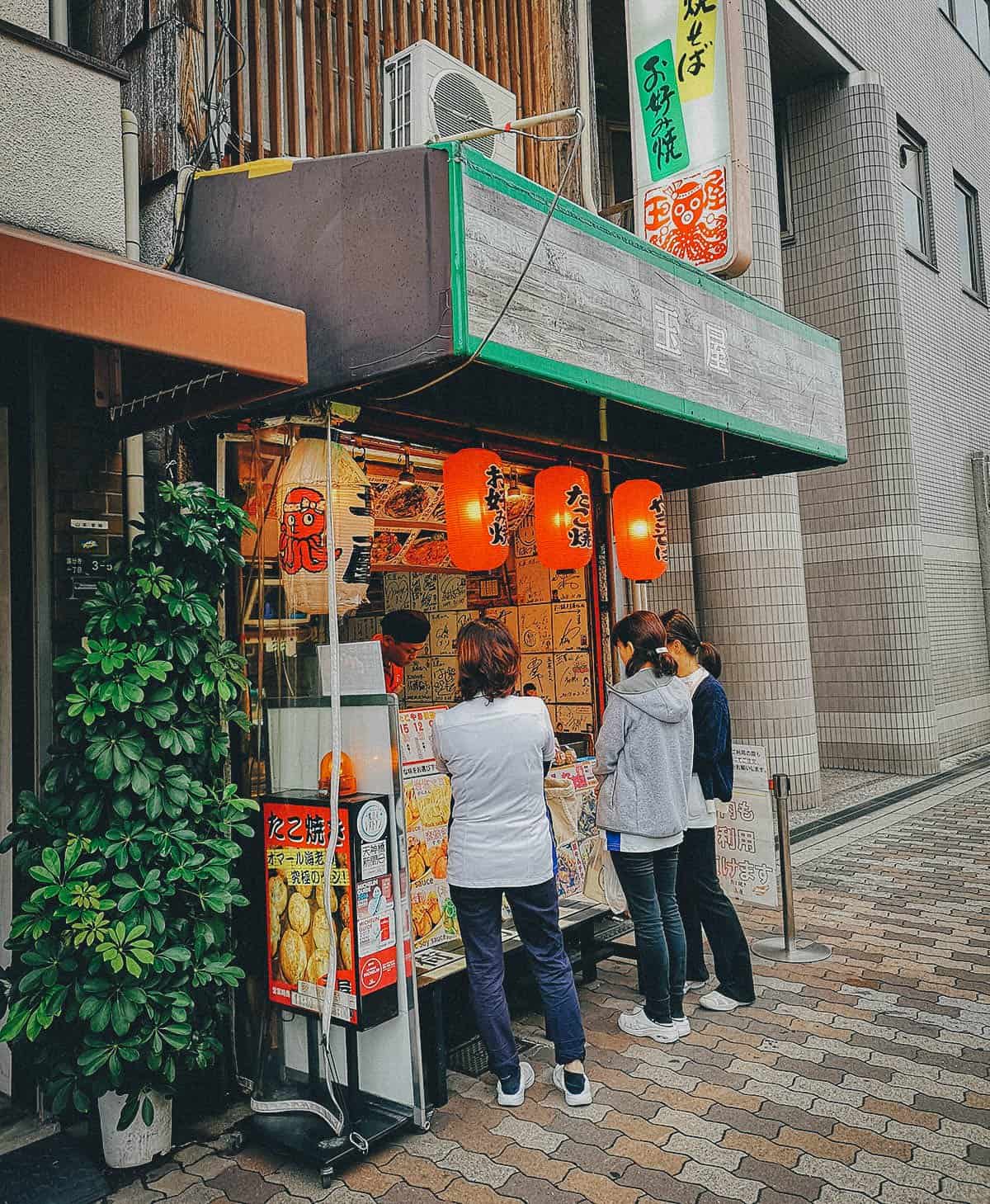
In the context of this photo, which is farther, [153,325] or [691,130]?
[691,130]

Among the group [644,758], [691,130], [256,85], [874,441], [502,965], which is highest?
[691,130]

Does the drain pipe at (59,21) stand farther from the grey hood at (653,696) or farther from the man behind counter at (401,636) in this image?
the grey hood at (653,696)

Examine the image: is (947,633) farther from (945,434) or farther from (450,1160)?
(450,1160)

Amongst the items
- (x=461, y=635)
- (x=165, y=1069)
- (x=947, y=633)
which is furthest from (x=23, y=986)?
(x=947, y=633)

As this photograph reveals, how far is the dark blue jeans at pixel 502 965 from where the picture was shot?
4059 mm

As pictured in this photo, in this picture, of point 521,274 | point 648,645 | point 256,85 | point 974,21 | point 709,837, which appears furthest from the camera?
point 974,21

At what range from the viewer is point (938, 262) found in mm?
14227

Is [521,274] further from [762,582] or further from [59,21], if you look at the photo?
[762,582]

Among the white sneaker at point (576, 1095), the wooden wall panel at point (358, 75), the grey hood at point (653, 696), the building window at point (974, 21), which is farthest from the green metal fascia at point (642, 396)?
the building window at point (974, 21)

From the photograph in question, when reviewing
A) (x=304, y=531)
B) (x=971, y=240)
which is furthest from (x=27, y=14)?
(x=971, y=240)

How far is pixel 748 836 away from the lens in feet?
19.4

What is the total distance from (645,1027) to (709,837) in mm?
1092

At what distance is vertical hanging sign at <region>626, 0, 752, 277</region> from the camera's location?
601 centimetres

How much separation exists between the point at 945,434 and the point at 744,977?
37.4 ft
